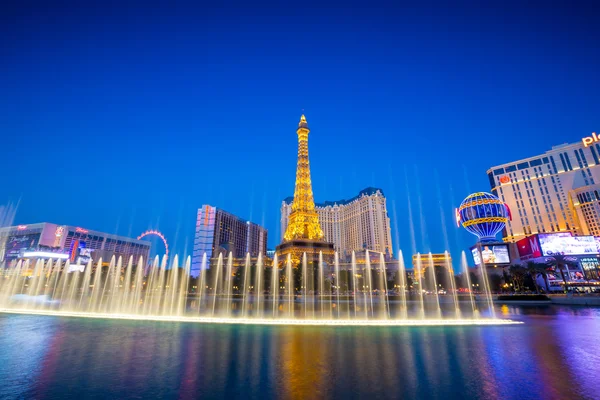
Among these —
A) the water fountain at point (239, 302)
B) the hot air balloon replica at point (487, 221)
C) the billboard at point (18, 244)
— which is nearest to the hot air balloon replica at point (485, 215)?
the hot air balloon replica at point (487, 221)

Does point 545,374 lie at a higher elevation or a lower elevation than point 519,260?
lower

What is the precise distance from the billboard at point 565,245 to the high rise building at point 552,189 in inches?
1191

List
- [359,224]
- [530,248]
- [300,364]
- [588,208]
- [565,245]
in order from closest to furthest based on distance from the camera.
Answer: [300,364] < [565,245] < [530,248] < [588,208] < [359,224]

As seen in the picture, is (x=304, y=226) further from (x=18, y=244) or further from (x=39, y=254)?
(x=18, y=244)

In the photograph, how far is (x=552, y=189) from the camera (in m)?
86.1

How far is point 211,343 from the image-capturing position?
11094 millimetres

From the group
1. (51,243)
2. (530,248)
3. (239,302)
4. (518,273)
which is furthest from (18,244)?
(530,248)

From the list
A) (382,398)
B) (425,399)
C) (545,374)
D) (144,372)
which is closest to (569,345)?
(545,374)

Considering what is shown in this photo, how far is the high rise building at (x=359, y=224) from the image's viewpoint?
11319 centimetres

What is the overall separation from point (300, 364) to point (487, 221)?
57.8m

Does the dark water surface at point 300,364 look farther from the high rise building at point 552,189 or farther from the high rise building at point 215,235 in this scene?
the high rise building at point 552,189

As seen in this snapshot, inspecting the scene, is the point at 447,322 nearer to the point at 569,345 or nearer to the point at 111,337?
the point at 569,345

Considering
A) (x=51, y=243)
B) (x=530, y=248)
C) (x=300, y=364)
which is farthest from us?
(x=51, y=243)

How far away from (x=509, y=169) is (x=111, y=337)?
11565cm
